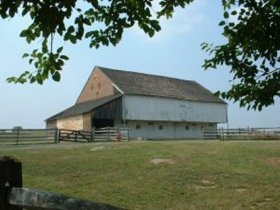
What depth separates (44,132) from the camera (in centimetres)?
4047

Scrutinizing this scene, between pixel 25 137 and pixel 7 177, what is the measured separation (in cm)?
3296

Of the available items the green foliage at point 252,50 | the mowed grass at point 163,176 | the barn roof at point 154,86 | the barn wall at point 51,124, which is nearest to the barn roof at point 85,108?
the barn wall at point 51,124

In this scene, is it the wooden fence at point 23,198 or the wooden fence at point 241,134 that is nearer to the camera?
the wooden fence at point 23,198

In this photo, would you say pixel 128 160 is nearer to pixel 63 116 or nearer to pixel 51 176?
pixel 51 176

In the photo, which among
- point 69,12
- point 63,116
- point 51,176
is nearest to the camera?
point 69,12

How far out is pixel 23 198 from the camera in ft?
12.5

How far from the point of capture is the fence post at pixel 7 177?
4.06 metres

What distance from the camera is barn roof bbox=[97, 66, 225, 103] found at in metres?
59.8

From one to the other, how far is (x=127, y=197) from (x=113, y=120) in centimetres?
4078

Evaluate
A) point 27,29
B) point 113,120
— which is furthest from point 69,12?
point 113,120

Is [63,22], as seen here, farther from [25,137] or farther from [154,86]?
[154,86]

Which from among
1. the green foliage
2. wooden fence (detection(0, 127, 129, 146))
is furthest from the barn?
the green foliage

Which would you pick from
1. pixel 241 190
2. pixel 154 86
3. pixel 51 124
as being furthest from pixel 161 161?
pixel 51 124

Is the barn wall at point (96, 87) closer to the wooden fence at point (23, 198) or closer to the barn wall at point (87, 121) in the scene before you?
the barn wall at point (87, 121)
